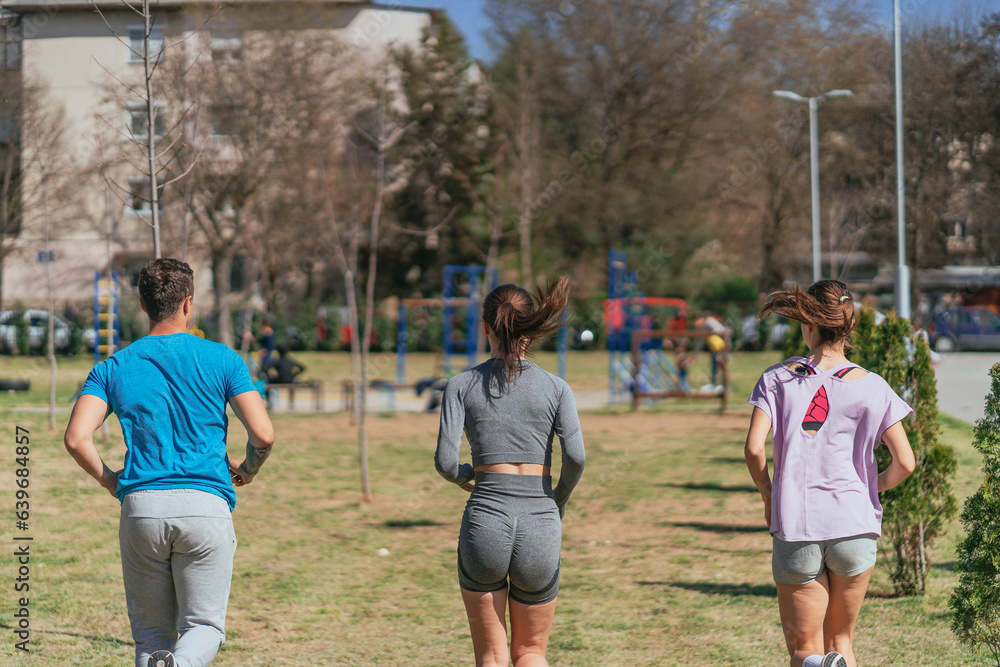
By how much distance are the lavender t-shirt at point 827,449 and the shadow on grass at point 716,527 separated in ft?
16.8

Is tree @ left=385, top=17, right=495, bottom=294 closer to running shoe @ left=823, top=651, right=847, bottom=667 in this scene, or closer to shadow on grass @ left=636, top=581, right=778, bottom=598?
shadow on grass @ left=636, top=581, right=778, bottom=598

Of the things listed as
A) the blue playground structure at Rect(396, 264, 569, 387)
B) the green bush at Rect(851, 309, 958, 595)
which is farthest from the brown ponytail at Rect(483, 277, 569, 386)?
the blue playground structure at Rect(396, 264, 569, 387)

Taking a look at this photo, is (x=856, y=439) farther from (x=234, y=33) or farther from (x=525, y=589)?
(x=234, y=33)

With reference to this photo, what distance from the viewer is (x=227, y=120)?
29.3m

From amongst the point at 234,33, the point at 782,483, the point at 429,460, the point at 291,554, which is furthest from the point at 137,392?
the point at 234,33

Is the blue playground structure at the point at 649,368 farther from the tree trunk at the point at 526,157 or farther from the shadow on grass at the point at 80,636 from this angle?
the shadow on grass at the point at 80,636

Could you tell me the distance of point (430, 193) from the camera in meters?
40.2

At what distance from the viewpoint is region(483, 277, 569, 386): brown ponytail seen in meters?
3.52

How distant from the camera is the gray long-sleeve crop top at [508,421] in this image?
3.45m

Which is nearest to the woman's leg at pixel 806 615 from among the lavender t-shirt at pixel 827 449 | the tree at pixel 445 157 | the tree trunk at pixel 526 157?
the lavender t-shirt at pixel 827 449

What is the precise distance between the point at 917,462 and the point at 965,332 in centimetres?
3144

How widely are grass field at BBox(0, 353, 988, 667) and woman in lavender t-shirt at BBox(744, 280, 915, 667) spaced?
1.68 meters

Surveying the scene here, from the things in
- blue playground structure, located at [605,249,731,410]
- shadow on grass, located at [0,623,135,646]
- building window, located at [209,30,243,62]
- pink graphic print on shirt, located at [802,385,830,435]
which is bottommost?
shadow on grass, located at [0,623,135,646]

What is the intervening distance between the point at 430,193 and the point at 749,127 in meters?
13.6
